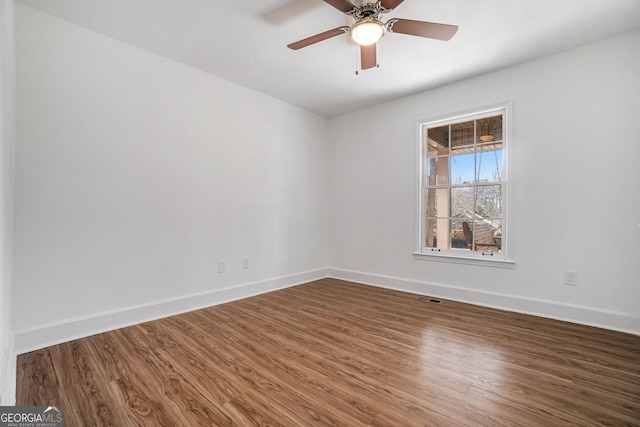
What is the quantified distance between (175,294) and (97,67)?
226 centimetres

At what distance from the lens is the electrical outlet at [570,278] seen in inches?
112

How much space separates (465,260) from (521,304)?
0.70m

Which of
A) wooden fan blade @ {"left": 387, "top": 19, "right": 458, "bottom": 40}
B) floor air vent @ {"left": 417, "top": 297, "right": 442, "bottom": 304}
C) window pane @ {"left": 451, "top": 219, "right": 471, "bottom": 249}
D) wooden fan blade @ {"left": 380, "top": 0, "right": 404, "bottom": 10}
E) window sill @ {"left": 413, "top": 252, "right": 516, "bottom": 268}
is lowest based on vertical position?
floor air vent @ {"left": 417, "top": 297, "right": 442, "bottom": 304}

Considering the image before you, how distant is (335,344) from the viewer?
2.37m

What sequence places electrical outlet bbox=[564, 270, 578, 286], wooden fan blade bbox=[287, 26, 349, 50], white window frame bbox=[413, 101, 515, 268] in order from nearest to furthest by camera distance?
wooden fan blade bbox=[287, 26, 349, 50] → electrical outlet bbox=[564, 270, 578, 286] → white window frame bbox=[413, 101, 515, 268]

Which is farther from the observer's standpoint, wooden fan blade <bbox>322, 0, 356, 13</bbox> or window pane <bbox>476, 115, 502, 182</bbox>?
window pane <bbox>476, 115, 502, 182</bbox>

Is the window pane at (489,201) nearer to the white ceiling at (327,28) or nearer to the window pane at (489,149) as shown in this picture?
the window pane at (489,149)

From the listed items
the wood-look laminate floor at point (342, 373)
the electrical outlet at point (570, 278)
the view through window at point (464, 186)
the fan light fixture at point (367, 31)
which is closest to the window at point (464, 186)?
the view through window at point (464, 186)

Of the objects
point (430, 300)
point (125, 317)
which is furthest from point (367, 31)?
point (125, 317)

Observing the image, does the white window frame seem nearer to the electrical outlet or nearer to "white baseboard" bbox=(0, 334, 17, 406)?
the electrical outlet

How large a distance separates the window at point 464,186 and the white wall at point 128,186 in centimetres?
209

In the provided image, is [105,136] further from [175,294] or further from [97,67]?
[175,294]

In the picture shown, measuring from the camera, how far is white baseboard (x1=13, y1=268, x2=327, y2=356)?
7.35 ft

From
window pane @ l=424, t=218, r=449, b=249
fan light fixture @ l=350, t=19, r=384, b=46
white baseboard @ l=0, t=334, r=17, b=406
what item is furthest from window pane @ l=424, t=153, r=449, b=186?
white baseboard @ l=0, t=334, r=17, b=406
